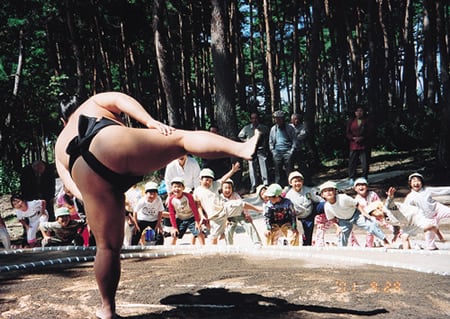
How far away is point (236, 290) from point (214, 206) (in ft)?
9.08

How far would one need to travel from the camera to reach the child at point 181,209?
6.29 metres

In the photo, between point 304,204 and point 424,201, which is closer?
point 424,201

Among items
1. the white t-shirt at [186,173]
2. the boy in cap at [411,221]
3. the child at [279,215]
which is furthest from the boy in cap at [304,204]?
the white t-shirt at [186,173]

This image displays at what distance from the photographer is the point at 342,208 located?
18.7 feet

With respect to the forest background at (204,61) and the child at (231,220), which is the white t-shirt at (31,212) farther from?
the forest background at (204,61)

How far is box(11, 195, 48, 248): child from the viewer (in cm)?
721

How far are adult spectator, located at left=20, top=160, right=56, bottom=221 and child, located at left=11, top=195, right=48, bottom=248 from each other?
2.35 ft

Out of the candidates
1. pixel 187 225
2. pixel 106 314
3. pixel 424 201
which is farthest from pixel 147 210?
pixel 106 314

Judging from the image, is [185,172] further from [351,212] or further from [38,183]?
[38,183]

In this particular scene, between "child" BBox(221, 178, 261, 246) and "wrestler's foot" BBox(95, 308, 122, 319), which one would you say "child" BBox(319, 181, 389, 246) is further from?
"wrestler's foot" BBox(95, 308, 122, 319)

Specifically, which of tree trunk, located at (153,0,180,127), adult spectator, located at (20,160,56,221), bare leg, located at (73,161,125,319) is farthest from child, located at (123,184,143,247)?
tree trunk, located at (153,0,180,127)

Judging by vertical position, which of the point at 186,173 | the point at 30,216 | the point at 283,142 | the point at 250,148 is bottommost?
the point at 30,216

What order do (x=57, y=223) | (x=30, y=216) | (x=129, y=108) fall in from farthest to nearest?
(x=30, y=216) → (x=57, y=223) → (x=129, y=108)

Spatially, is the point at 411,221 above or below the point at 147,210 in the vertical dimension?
below
